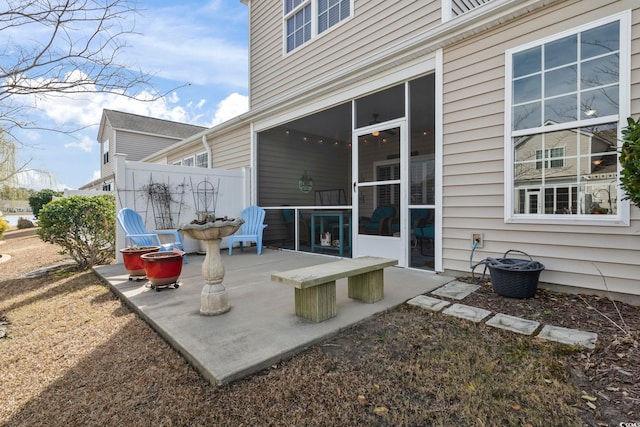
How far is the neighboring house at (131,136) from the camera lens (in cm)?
1542

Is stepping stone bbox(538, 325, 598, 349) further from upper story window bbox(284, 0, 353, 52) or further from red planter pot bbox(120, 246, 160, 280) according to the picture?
upper story window bbox(284, 0, 353, 52)

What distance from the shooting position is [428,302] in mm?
2816

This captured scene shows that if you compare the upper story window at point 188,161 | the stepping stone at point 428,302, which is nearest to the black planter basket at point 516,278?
the stepping stone at point 428,302

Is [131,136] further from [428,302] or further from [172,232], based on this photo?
[428,302]

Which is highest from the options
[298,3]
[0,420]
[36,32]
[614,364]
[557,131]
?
[298,3]

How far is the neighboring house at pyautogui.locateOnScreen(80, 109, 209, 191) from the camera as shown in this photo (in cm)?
1542

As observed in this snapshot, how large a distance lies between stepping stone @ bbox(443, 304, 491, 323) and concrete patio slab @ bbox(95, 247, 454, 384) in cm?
43

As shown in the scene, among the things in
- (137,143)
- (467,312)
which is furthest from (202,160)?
(137,143)

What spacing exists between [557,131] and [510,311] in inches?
70.0

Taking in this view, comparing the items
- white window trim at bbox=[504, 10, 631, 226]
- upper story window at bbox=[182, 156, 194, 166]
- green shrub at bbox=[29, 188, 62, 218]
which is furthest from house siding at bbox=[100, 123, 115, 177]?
white window trim at bbox=[504, 10, 631, 226]

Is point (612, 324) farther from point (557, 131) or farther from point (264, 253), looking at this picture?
point (264, 253)

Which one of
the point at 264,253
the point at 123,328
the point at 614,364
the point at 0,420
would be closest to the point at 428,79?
the point at 614,364

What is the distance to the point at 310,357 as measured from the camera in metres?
1.93

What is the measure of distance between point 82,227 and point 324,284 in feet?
14.8
